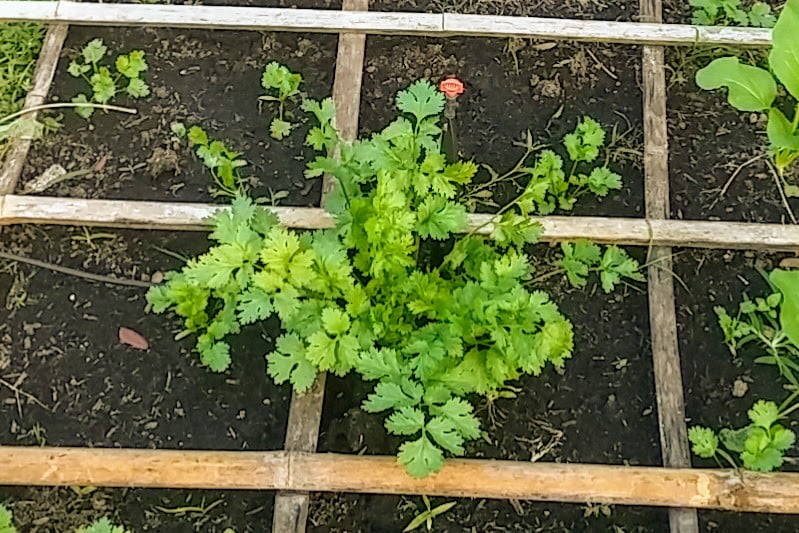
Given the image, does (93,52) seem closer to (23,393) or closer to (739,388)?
(23,393)

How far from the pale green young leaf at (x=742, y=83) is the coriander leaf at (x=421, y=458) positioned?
4.13ft

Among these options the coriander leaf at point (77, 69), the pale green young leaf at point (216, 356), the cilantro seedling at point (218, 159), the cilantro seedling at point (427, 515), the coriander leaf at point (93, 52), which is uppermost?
the coriander leaf at point (93, 52)

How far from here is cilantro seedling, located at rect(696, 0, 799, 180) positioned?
2303mm

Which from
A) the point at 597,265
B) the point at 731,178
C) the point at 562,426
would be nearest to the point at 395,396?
the point at 562,426

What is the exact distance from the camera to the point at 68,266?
2.42 m

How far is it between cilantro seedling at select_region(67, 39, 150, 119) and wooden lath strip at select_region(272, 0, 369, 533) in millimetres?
593

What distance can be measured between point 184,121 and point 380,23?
0.67 m

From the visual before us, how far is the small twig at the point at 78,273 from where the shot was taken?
7.87 feet

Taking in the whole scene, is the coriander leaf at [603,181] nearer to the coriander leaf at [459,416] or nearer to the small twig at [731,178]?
the small twig at [731,178]

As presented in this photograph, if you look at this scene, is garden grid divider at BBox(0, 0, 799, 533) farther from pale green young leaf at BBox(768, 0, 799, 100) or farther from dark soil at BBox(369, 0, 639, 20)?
pale green young leaf at BBox(768, 0, 799, 100)

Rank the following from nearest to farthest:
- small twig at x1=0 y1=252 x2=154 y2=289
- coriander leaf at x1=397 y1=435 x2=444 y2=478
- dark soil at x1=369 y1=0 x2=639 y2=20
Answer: coriander leaf at x1=397 y1=435 x2=444 y2=478, small twig at x1=0 y1=252 x2=154 y2=289, dark soil at x1=369 y1=0 x2=639 y2=20

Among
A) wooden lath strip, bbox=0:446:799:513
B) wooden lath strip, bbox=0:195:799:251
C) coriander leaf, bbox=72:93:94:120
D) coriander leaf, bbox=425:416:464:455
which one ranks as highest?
coriander leaf, bbox=72:93:94:120

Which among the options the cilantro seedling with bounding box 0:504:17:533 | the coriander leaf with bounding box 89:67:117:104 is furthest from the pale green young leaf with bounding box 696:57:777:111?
the cilantro seedling with bounding box 0:504:17:533

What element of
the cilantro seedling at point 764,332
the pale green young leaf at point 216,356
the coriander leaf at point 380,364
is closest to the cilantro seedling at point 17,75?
the pale green young leaf at point 216,356
